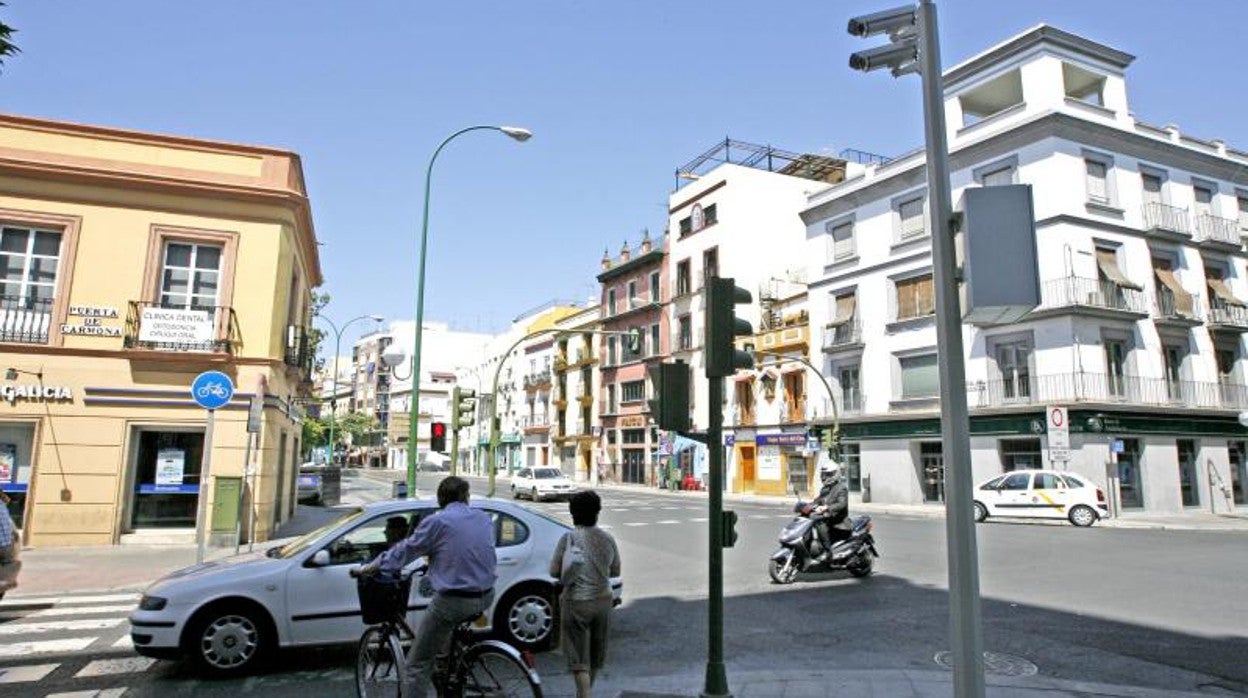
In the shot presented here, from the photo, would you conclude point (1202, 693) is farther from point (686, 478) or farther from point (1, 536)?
point (686, 478)

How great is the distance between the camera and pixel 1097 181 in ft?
91.8

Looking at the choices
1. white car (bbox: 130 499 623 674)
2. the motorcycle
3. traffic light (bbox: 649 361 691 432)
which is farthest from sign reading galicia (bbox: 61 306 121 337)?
traffic light (bbox: 649 361 691 432)

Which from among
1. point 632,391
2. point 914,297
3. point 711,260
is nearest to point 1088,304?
point 914,297

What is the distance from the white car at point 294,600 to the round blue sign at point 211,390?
201 inches

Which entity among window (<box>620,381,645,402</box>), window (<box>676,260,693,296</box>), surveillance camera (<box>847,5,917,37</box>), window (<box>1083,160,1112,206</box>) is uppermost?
window (<box>676,260,693,296</box>)

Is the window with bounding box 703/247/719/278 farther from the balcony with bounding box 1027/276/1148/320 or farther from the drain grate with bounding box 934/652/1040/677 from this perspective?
the drain grate with bounding box 934/652/1040/677

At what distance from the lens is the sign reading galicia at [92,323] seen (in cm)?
1535

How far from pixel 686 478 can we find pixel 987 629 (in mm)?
36303

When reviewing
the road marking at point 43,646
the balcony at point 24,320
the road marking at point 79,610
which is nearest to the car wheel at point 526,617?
the road marking at point 43,646

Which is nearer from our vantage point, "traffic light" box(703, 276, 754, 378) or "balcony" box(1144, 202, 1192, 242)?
"traffic light" box(703, 276, 754, 378)

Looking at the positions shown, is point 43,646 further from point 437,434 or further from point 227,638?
point 437,434

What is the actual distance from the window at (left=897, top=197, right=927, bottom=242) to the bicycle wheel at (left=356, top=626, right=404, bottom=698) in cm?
3077

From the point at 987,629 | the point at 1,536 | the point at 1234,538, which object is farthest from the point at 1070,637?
the point at 1234,538

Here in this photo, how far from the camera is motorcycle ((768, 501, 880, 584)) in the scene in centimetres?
1085
